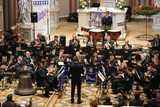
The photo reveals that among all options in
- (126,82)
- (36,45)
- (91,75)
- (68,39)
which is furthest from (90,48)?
(68,39)

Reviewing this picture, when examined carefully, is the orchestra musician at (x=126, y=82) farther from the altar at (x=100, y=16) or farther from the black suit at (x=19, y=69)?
the altar at (x=100, y=16)

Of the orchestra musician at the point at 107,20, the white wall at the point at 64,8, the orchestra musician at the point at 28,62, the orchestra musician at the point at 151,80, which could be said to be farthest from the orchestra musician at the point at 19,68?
the white wall at the point at 64,8

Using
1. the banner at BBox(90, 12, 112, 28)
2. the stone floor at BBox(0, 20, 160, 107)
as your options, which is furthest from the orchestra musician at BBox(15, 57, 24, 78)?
the banner at BBox(90, 12, 112, 28)

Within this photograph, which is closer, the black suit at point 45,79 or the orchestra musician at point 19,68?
the black suit at point 45,79

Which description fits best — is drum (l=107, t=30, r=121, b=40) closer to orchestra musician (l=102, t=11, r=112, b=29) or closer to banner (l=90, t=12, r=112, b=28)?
orchestra musician (l=102, t=11, r=112, b=29)

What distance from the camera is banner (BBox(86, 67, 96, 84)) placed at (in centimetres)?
1557

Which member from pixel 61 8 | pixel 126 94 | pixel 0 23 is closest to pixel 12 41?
pixel 0 23

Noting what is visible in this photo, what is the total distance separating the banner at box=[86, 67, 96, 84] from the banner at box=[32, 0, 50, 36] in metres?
7.40

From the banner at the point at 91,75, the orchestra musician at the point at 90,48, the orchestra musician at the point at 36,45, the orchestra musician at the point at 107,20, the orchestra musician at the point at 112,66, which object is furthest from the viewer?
the orchestra musician at the point at 107,20

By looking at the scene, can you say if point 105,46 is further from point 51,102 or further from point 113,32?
point 51,102

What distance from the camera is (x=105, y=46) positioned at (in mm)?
17703

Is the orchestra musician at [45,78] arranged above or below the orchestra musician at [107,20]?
below

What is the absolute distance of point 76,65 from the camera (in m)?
13.8

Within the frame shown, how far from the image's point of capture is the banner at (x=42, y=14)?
21.9 meters
